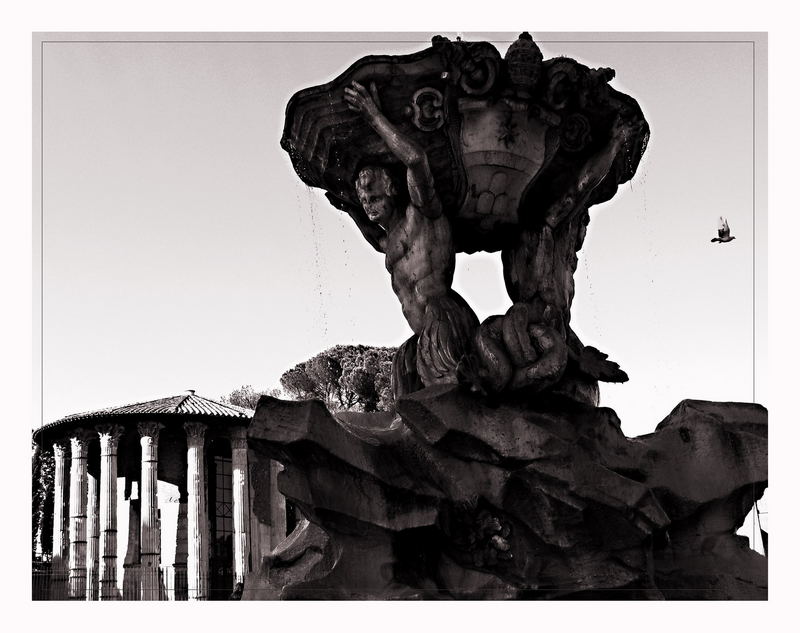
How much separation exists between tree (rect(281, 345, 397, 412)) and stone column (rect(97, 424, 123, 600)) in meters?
4.59

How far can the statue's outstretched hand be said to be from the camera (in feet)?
29.9

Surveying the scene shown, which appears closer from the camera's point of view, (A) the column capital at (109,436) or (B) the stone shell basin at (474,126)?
(B) the stone shell basin at (474,126)

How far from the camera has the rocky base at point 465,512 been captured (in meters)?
8.22

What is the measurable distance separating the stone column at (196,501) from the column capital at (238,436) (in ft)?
2.13

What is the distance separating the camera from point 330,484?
8242 mm

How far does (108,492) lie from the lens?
2552cm

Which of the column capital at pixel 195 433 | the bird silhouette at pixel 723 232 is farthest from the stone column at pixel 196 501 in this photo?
the bird silhouette at pixel 723 232

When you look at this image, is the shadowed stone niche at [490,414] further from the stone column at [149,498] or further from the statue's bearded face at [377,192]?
the stone column at [149,498]

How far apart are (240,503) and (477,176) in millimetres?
19362

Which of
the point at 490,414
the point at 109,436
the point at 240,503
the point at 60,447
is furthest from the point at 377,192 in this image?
the point at 240,503

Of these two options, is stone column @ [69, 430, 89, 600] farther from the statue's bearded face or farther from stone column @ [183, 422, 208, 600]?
the statue's bearded face

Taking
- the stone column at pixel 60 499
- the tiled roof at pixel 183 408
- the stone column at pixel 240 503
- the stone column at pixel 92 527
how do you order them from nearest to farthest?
the stone column at pixel 60 499 → the stone column at pixel 92 527 → the tiled roof at pixel 183 408 → the stone column at pixel 240 503
